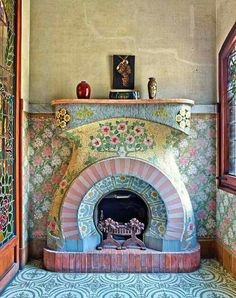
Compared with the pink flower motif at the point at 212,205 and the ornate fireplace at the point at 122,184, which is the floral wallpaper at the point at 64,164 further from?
the ornate fireplace at the point at 122,184

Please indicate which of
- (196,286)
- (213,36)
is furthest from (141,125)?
(196,286)

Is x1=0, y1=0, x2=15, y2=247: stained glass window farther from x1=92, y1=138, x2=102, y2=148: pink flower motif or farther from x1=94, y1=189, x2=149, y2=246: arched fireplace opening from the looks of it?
x1=94, y1=189, x2=149, y2=246: arched fireplace opening

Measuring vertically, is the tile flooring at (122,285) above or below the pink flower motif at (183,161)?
below

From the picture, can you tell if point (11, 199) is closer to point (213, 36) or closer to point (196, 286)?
point (196, 286)

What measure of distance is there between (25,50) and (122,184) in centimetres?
175

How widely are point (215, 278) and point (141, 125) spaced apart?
5.29 feet

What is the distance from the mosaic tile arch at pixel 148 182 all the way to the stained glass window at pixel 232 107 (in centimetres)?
64

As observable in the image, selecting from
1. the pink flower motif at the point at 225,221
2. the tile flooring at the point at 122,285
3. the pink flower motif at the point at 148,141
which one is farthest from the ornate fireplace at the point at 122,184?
the pink flower motif at the point at 225,221

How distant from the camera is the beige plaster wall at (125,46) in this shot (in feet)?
9.84

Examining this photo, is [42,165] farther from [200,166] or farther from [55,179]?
[200,166]

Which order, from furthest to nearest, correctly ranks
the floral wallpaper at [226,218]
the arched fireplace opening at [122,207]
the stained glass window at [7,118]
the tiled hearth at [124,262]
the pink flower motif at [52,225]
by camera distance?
1. the arched fireplace opening at [122,207]
2. the pink flower motif at [52,225]
3. the tiled hearth at [124,262]
4. the floral wallpaper at [226,218]
5. the stained glass window at [7,118]

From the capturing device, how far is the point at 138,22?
9.88ft

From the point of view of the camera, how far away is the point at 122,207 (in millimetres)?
2934

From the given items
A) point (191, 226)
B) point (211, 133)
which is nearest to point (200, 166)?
point (211, 133)
